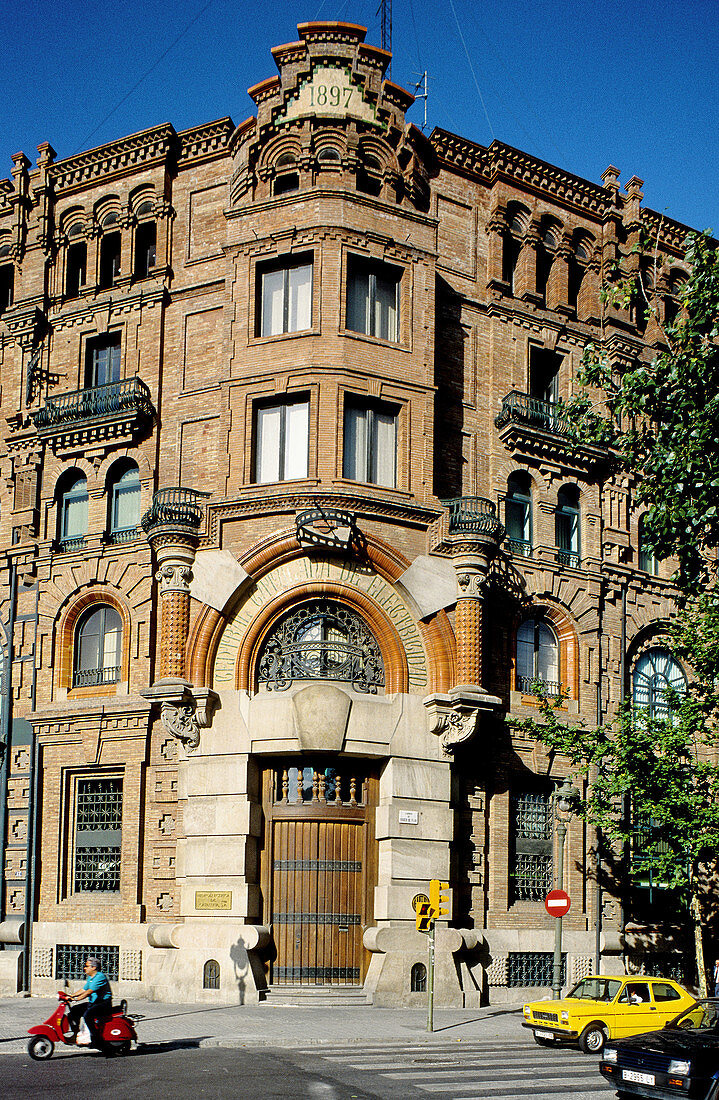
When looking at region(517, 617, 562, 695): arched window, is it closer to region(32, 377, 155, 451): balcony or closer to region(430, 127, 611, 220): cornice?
region(32, 377, 155, 451): balcony

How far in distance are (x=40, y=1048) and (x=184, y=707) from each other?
33.5ft

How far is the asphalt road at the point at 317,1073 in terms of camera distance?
15523mm

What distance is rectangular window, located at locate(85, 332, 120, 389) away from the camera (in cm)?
3300

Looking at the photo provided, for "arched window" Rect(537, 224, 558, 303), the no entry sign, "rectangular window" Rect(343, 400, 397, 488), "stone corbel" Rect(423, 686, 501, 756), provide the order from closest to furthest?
the no entry sign
"stone corbel" Rect(423, 686, 501, 756)
"rectangular window" Rect(343, 400, 397, 488)
"arched window" Rect(537, 224, 558, 303)

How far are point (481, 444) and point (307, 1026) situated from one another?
15603 mm

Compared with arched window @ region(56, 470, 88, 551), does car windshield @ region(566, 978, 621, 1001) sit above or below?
below

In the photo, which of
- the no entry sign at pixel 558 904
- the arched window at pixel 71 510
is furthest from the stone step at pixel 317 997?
the arched window at pixel 71 510

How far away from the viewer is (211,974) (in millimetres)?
26156

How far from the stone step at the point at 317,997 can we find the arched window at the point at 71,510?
12.6 m

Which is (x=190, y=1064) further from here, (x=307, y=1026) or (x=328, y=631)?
(x=328, y=631)

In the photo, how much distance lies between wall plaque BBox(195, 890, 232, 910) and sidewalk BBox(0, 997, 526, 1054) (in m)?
2.13

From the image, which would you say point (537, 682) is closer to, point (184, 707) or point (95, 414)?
point (184, 707)

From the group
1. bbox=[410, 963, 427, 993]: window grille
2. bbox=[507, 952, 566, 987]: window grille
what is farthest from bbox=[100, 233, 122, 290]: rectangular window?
bbox=[507, 952, 566, 987]: window grille

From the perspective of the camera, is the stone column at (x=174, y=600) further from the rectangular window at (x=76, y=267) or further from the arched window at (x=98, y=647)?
the rectangular window at (x=76, y=267)
